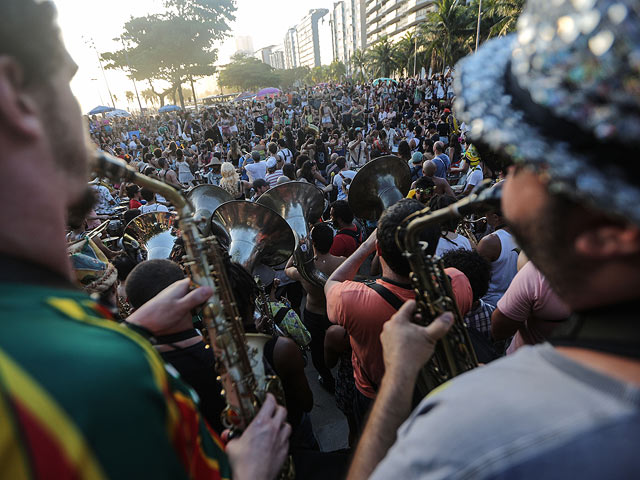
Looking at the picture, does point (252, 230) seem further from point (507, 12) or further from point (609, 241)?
point (507, 12)

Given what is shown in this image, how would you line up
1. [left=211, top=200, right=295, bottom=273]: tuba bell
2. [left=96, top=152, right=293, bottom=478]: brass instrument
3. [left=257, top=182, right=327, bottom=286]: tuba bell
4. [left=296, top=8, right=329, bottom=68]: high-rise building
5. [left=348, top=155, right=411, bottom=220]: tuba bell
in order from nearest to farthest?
[left=96, top=152, right=293, bottom=478]: brass instrument < [left=211, top=200, right=295, bottom=273]: tuba bell < [left=257, top=182, right=327, bottom=286]: tuba bell < [left=348, top=155, right=411, bottom=220]: tuba bell < [left=296, top=8, right=329, bottom=68]: high-rise building

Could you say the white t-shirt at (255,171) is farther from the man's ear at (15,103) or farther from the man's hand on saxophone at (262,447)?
the man's ear at (15,103)

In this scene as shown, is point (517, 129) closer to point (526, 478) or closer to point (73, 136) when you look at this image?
point (526, 478)

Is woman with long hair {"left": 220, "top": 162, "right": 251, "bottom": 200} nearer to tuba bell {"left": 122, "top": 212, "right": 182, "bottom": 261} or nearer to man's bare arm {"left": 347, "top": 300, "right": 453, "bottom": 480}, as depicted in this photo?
tuba bell {"left": 122, "top": 212, "right": 182, "bottom": 261}

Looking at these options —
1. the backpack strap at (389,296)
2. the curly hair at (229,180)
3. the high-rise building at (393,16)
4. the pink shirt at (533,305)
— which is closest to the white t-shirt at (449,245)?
the pink shirt at (533,305)

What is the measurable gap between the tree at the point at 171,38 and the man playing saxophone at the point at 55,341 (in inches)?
2049

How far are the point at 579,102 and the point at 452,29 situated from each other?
4382cm

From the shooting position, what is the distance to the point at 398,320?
58.9 inches

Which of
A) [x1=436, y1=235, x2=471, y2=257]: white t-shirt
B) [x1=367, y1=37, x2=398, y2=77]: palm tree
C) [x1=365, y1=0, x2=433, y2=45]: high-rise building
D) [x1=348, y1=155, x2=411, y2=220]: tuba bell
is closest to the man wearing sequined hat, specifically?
[x1=436, y1=235, x2=471, y2=257]: white t-shirt

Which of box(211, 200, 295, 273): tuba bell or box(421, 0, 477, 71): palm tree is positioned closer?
box(211, 200, 295, 273): tuba bell

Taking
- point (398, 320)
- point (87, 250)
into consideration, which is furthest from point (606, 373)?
point (87, 250)

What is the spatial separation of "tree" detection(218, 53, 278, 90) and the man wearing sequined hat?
86.8m

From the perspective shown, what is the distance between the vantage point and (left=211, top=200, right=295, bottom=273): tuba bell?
3826 millimetres

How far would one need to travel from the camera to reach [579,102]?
0.61 m
